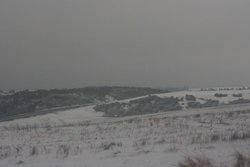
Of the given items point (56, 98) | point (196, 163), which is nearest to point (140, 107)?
point (56, 98)

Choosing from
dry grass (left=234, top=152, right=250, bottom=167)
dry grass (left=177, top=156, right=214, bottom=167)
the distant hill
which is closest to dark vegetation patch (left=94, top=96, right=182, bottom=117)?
the distant hill

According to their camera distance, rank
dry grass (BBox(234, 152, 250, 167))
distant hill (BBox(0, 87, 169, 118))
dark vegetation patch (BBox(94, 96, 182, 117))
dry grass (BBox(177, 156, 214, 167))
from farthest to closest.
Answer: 1. distant hill (BBox(0, 87, 169, 118))
2. dark vegetation patch (BBox(94, 96, 182, 117))
3. dry grass (BBox(177, 156, 214, 167))
4. dry grass (BBox(234, 152, 250, 167))

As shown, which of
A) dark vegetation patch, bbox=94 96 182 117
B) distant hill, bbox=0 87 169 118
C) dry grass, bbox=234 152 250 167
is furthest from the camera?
distant hill, bbox=0 87 169 118

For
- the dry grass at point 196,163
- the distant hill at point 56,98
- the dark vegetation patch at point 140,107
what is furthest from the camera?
the distant hill at point 56,98

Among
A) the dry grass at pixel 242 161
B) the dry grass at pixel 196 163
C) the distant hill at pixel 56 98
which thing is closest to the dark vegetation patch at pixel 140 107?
the distant hill at pixel 56 98

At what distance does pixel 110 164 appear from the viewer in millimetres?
8961

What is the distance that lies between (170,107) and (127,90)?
28.0 metres

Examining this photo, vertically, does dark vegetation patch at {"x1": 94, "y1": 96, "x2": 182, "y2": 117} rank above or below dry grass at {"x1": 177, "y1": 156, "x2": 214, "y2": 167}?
below

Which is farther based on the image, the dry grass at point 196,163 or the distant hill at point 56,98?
the distant hill at point 56,98

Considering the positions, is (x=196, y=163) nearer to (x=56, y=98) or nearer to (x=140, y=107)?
(x=140, y=107)

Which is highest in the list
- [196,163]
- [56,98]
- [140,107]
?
[196,163]

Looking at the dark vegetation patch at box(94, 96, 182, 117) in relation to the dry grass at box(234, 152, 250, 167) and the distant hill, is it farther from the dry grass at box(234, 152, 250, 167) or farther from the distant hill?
the dry grass at box(234, 152, 250, 167)

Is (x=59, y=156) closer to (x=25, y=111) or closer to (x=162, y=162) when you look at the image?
(x=162, y=162)

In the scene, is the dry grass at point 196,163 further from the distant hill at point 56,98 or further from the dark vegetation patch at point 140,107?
the distant hill at point 56,98
